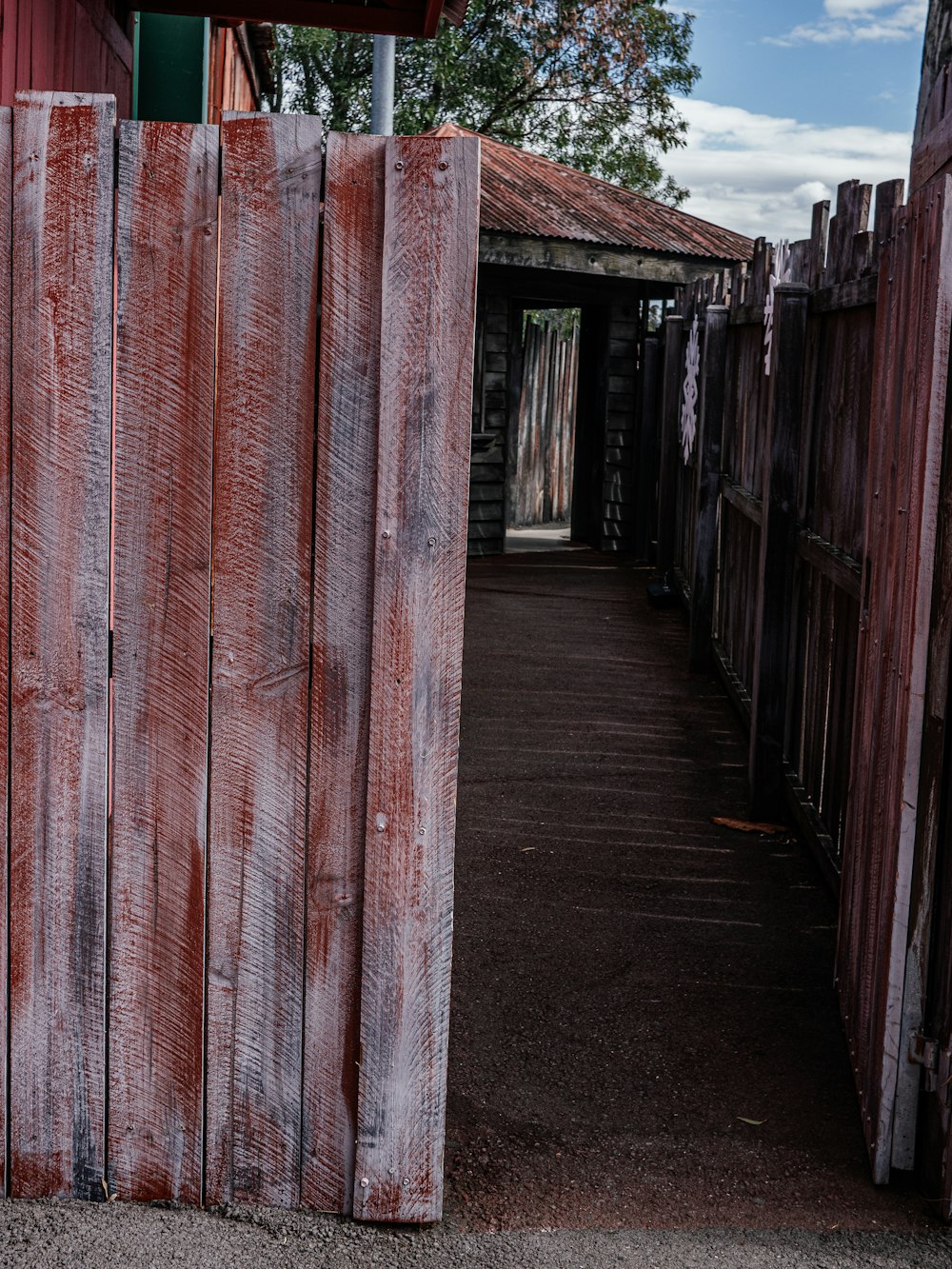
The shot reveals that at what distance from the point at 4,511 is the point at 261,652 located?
50 cm

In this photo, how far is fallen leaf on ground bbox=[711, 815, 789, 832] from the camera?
17.9 ft

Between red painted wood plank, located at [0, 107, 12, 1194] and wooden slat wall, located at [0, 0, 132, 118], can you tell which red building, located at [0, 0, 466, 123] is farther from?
red painted wood plank, located at [0, 107, 12, 1194]

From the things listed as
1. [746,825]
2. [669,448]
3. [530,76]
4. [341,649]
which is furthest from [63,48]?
[530,76]

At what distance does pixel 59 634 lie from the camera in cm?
247

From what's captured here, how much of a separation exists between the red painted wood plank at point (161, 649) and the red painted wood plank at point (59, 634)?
34 mm

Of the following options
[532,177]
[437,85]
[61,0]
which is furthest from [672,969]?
[437,85]

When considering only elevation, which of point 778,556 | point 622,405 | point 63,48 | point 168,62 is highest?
point 168,62

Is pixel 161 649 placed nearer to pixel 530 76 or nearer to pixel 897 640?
pixel 897 640

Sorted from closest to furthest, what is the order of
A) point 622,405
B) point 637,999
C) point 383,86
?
point 637,999, point 383,86, point 622,405

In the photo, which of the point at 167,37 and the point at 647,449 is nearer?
the point at 167,37

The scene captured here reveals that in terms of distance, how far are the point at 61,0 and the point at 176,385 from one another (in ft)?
8.58

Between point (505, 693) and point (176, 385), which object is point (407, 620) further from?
point (505, 693)

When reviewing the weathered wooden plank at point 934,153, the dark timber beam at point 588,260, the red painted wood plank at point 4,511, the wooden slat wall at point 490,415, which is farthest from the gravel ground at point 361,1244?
the wooden slat wall at point 490,415

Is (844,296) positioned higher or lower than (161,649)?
higher
